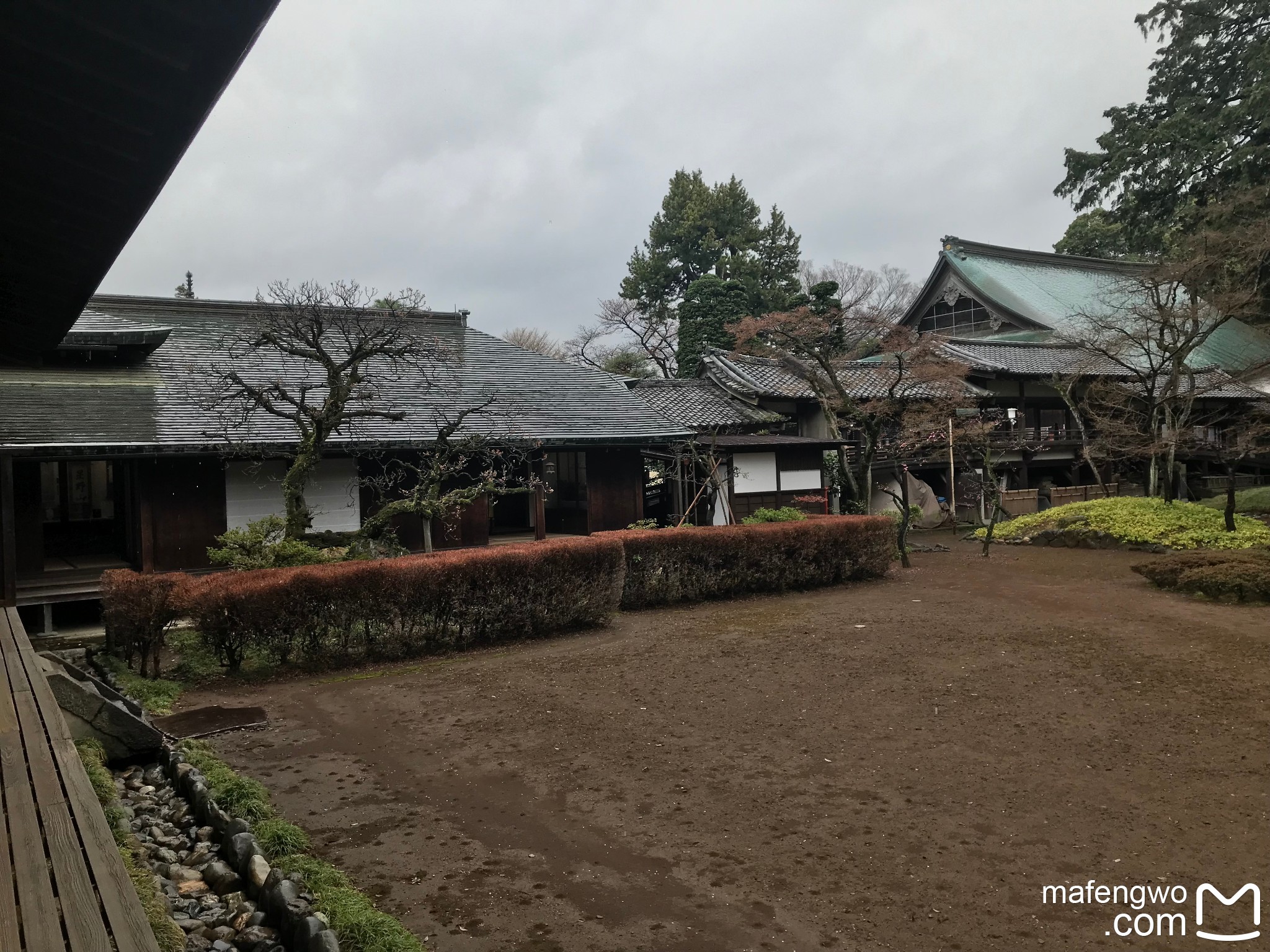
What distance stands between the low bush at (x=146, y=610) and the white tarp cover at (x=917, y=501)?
1831 centimetres

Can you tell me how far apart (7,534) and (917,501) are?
21.1m

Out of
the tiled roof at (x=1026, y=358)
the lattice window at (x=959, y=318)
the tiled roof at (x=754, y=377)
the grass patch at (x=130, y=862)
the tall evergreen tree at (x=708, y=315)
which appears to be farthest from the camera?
the lattice window at (x=959, y=318)

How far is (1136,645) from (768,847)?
6.80 m

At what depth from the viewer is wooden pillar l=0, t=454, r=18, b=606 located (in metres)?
10.5

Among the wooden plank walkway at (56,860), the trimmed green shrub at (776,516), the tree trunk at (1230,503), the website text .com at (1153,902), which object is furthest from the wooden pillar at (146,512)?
the tree trunk at (1230,503)

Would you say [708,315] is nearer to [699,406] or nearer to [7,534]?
[699,406]

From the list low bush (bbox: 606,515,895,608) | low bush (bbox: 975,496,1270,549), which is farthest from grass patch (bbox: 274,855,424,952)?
low bush (bbox: 975,496,1270,549)

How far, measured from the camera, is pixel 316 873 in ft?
13.9

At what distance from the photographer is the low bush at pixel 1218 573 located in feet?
38.3

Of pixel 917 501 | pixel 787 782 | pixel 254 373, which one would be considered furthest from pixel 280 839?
pixel 917 501

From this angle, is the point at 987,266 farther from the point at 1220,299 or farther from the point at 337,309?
the point at 337,309

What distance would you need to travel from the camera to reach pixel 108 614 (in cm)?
964

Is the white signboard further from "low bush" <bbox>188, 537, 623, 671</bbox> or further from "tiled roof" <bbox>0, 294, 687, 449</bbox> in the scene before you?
"low bush" <bbox>188, 537, 623, 671</bbox>

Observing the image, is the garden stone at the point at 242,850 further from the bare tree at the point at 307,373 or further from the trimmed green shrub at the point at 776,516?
the trimmed green shrub at the point at 776,516
